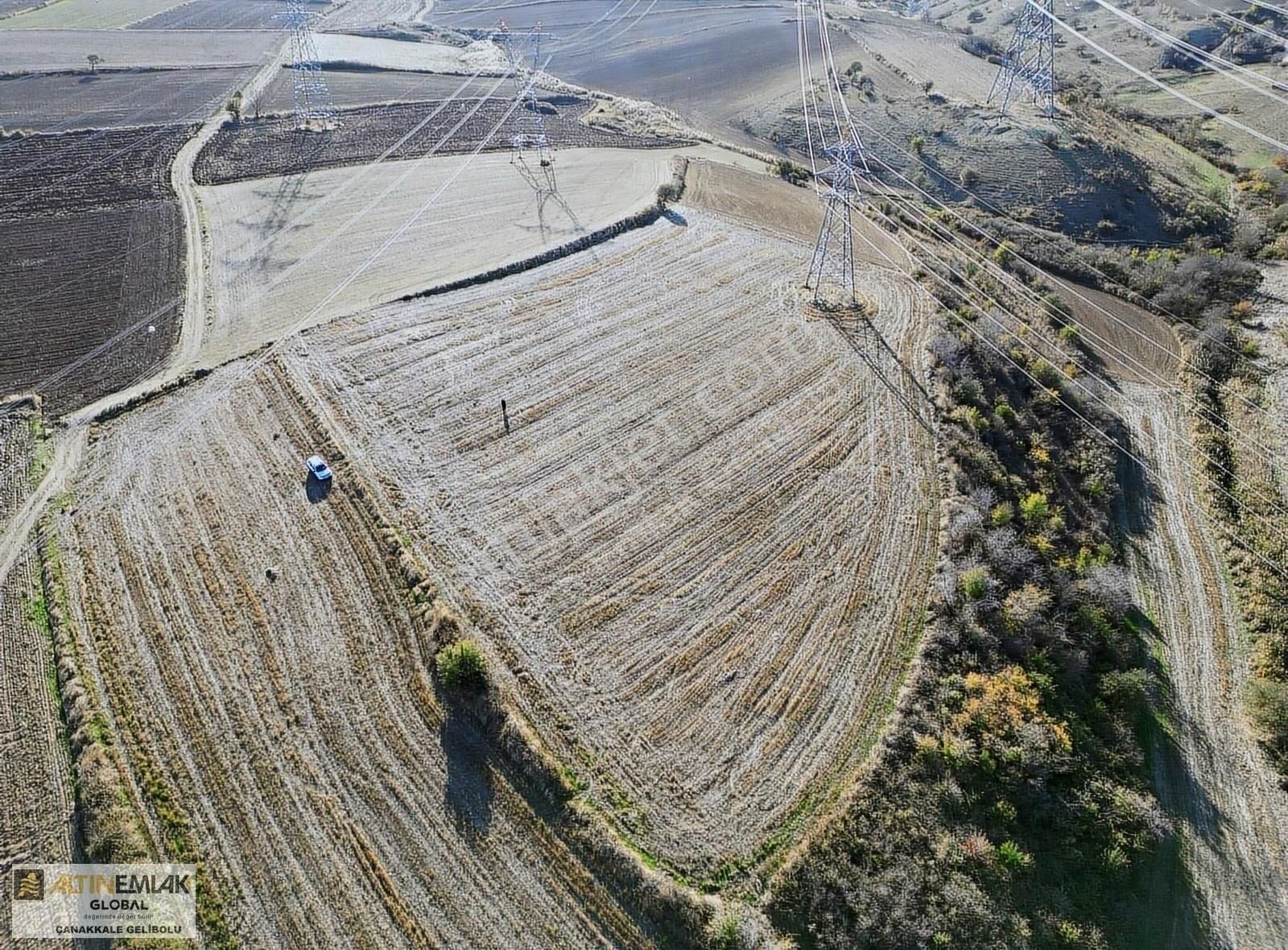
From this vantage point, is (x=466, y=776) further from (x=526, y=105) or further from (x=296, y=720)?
(x=526, y=105)

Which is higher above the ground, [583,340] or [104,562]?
[583,340]

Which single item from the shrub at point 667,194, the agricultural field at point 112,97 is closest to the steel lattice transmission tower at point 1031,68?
the shrub at point 667,194

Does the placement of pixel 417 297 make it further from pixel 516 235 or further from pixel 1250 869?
pixel 1250 869

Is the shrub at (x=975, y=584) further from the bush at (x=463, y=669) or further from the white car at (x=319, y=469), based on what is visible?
the white car at (x=319, y=469)

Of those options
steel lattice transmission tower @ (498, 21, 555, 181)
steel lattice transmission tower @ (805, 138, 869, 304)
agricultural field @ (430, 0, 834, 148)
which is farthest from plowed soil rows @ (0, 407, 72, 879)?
agricultural field @ (430, 0, 834, 148)

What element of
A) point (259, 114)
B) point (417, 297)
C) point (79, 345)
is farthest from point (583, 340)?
point (259, 114)

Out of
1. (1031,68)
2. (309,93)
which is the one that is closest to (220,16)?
(309,93)
